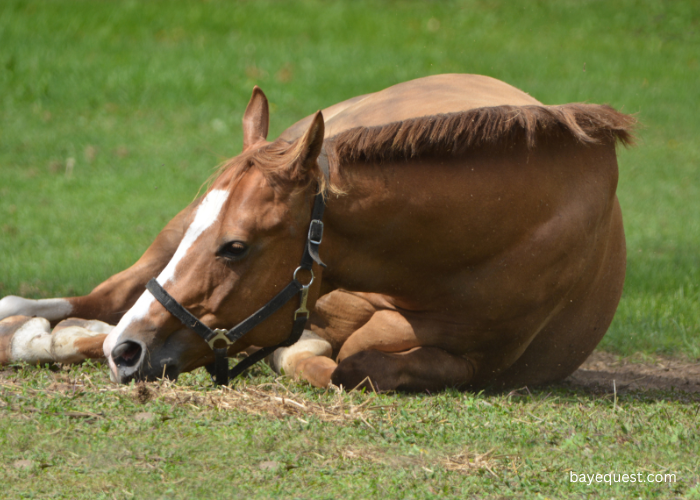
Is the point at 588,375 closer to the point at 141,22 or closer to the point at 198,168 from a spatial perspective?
the point at 198,168

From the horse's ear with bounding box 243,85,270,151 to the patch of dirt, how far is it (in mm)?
1985

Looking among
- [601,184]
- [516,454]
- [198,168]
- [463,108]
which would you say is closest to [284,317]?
[516,454]

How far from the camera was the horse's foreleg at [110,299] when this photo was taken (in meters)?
4.17

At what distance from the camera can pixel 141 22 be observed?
46.8ft

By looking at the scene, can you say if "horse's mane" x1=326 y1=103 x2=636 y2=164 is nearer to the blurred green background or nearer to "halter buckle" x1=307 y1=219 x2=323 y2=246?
"halter buckle" x1=307 y1=219 x2=323 y2=246

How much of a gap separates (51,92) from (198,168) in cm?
330

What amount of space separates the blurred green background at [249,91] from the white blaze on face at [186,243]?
2697 mm

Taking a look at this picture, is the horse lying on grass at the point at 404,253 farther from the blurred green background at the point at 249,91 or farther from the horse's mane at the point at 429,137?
the blurred green background at the point at 249,91

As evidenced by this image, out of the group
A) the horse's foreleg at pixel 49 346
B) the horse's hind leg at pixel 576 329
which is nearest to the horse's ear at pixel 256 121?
the horse's foreleg at pixel 49 346

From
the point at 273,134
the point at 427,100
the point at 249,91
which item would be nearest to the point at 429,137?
the point at 427,100

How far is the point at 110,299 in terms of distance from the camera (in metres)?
4.34

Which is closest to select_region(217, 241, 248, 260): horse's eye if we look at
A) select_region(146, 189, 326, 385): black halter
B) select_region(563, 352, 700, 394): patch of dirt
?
select_region(146, 189, 326, 385): black halter

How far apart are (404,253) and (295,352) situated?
0.90 meters

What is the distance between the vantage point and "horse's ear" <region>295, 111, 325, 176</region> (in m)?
2.90
